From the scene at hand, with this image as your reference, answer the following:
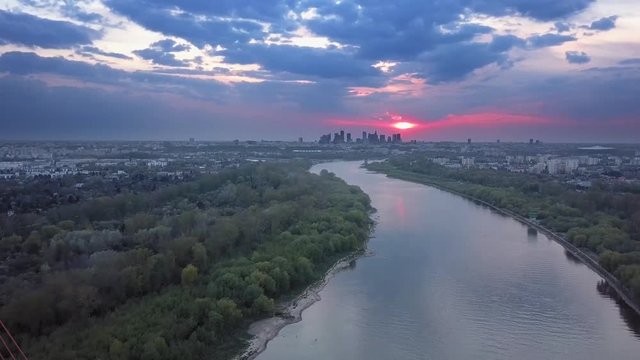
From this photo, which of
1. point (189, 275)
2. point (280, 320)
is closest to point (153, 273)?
point (189, 275)

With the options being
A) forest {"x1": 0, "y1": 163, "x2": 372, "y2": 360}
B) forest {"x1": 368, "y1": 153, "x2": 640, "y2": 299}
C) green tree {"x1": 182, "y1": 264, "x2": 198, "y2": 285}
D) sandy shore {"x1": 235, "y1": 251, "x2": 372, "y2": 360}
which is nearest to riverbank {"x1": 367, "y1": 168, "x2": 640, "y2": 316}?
forest {"x1": 368, "y1": 153, "x2": 640, "y2": 299}

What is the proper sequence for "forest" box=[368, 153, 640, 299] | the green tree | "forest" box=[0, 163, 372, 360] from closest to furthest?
1. "forest" box=[0, 163, 372, 360]
2. the green tree
3. "forest" box=[368, 153, 640, 299]

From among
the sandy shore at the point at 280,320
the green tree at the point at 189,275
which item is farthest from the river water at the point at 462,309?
the green tree at the point at 189,275

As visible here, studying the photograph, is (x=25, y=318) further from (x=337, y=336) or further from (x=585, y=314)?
(x=585, y=314)

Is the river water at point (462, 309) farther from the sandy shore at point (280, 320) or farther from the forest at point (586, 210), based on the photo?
the forest at point (586, 210)

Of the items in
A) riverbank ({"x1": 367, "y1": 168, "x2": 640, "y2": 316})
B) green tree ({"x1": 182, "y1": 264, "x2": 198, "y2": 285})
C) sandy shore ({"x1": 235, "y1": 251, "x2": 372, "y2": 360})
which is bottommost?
sandy shore ({"x1": 235, "y1": 251, "x2": 372, "y2": 360})

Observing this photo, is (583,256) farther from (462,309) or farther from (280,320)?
(280,320)

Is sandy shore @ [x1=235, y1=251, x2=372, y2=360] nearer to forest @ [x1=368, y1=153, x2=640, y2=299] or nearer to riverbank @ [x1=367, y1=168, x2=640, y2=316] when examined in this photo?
riverbank @ [x1=367, y1=168, x2=640, y2=316]

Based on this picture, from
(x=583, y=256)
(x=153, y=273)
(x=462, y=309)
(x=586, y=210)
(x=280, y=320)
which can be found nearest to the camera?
(x=280, y=320)
